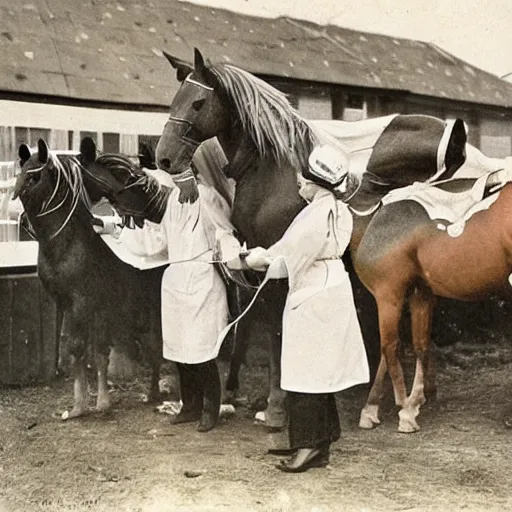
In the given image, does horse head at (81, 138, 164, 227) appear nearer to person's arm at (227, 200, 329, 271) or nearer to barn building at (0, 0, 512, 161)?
barn building at (0, 0, 512, 161)

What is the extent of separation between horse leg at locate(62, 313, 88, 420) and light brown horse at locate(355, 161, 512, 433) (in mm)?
1127

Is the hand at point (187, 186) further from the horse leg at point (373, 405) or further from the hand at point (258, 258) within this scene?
the horse leg at point (373, 405)

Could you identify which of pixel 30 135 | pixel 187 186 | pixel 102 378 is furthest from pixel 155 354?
pixel 30 135

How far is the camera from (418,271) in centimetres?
316

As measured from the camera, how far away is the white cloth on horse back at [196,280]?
10.7 ft

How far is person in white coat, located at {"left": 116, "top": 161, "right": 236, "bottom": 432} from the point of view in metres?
3.27

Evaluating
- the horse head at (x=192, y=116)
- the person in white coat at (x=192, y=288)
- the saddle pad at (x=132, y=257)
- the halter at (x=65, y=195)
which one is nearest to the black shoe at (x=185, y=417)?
the person in white coat at (x=192, y=288)

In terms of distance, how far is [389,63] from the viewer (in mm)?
3379

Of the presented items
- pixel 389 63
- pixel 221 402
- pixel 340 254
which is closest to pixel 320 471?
pixel 221 402

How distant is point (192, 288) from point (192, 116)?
0.68 metres

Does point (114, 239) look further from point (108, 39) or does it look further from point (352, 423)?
point (352, 423)

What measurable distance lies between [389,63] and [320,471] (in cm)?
166

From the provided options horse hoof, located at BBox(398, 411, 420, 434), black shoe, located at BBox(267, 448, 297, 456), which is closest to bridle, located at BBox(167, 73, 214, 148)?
black shoe, located at BBox(267, 448, 297, 456)

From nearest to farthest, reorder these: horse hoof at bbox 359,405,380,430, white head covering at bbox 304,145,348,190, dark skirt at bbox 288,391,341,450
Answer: white head covering at bbox 304,145,348,190, dark skirt at bbox 288,391,341,450, horse hoof at bbox 359,405,380,430
